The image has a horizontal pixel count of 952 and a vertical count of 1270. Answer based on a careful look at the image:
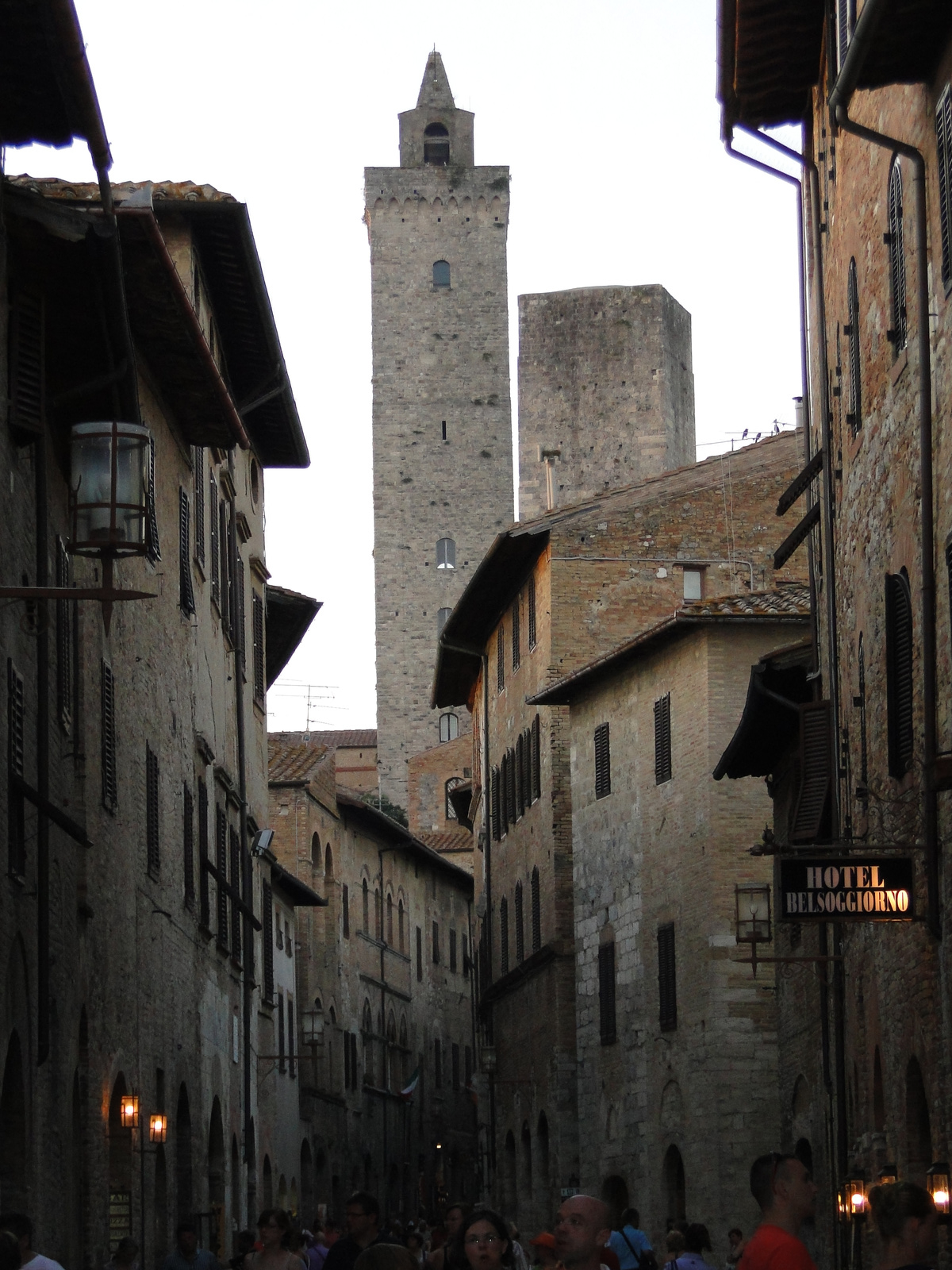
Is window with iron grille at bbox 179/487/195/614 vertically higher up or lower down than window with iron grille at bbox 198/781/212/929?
higher up

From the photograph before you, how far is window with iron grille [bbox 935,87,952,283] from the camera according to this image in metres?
13.2

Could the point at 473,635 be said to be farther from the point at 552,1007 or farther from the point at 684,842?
the point at 684,842

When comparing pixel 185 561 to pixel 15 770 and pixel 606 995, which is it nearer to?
pixel 15 770

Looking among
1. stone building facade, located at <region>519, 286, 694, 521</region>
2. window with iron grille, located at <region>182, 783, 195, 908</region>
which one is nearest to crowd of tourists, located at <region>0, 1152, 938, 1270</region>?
window with iron grille, located at <region>182, 783, 195, 908</region>

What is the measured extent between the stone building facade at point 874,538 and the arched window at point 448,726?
56.9m

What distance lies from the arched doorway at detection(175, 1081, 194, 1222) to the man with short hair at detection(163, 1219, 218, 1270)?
20.1 ft

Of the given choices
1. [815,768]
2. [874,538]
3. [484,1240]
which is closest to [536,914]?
[815,768]

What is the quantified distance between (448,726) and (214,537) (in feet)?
178

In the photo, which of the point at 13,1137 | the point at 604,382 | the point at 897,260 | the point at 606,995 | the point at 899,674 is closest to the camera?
the point at 13,1137

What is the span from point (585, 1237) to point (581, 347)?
64.9 meters

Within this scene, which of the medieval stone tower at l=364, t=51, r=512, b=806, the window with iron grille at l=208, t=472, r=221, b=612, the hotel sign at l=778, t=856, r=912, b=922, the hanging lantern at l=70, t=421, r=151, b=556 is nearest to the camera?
the hanging lantern at l=70, t=421, r=151, b=556

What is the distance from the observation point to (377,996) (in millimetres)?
51531

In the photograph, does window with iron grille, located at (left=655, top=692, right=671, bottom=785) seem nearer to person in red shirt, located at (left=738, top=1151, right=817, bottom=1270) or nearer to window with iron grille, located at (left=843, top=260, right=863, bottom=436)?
window with iron grille, located at (left=843, top=260, right=863, bottom=436)

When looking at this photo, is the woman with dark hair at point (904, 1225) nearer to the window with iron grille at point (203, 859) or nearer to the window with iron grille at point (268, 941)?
the window with iron grille at point (203, 859)
